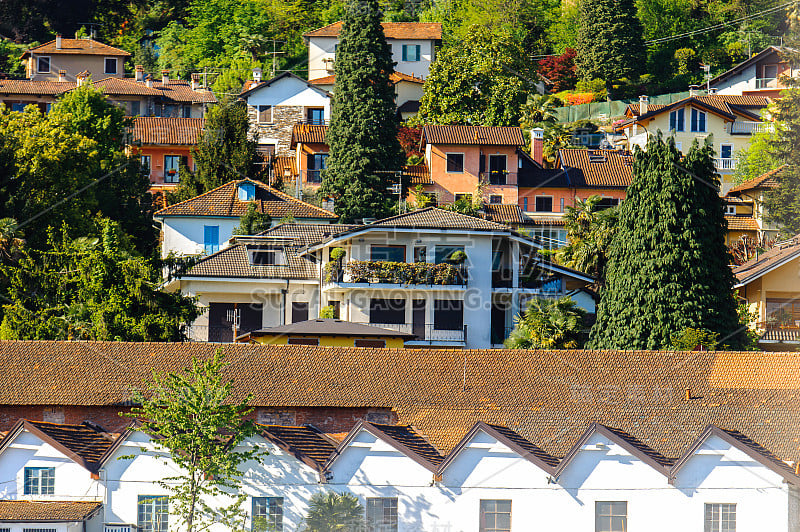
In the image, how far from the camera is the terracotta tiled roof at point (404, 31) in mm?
88125

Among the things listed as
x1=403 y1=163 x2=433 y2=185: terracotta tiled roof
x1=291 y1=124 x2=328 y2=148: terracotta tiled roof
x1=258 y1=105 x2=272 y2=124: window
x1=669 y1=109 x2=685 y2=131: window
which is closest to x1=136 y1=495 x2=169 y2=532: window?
x1=403 y1=163 x2=433 y2=185: terracotta tiled roof

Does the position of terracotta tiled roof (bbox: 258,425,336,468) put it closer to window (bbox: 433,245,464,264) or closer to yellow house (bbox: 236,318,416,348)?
yellow house (bbox: 236,318,416,348)

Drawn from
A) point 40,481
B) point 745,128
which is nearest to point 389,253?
point 40,481

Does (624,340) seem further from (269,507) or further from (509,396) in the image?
(269,507)

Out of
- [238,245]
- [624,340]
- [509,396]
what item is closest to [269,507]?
[509,396]

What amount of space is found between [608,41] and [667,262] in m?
50.8

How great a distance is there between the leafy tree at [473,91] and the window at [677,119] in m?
9.21

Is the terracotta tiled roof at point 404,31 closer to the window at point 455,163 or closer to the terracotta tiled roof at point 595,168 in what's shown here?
the terracotta tiled roof at point 595,168

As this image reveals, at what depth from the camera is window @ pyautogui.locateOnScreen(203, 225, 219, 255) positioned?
190 feet

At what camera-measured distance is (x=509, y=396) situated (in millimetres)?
35781

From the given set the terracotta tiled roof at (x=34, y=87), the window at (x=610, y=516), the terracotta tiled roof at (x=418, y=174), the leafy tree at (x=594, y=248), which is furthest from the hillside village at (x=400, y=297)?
the terracotta tiled roof at (x=34, y=87)

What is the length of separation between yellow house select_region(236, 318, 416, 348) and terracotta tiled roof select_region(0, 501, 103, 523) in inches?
445

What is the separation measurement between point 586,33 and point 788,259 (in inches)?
1840

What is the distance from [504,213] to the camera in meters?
63.8
